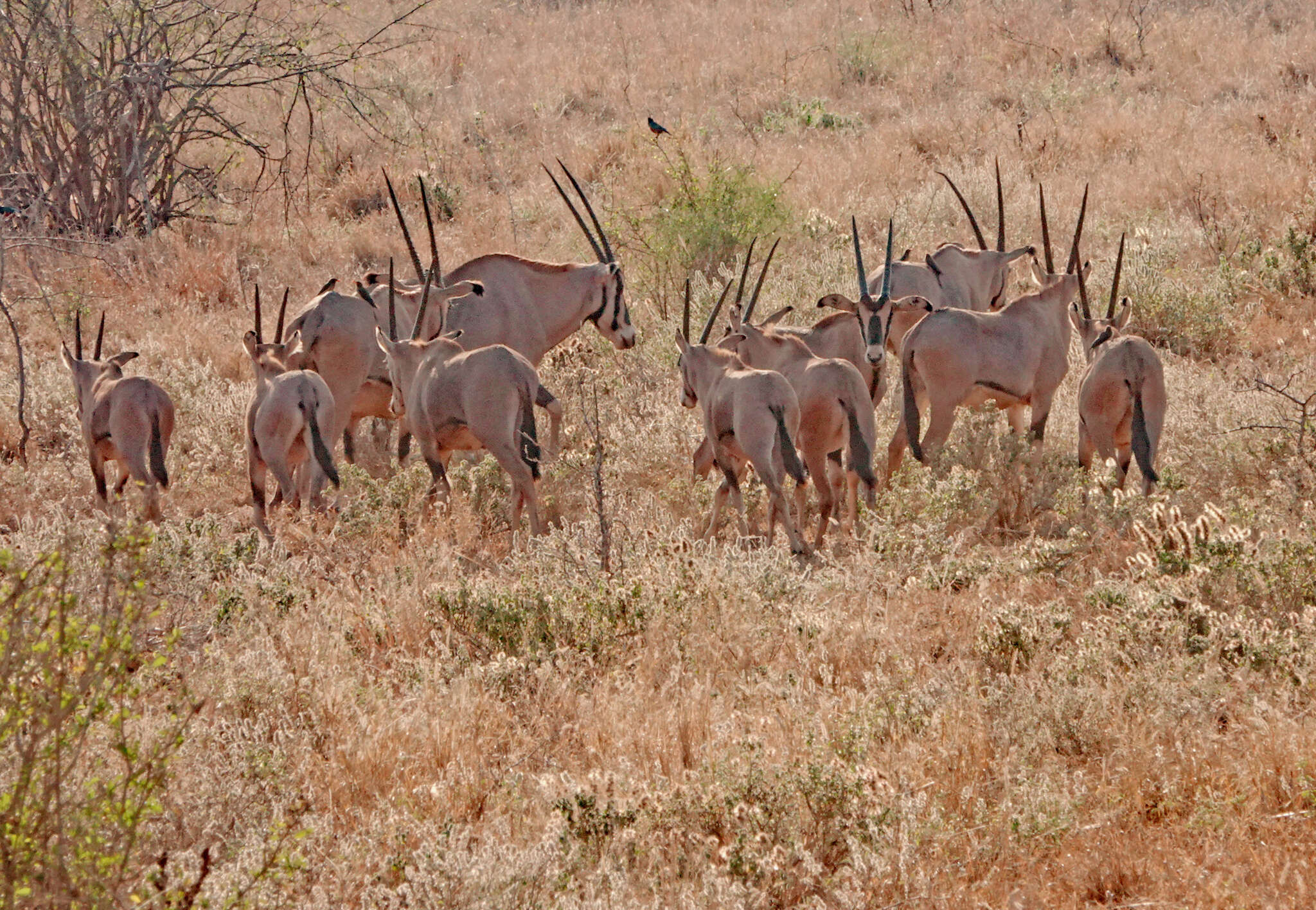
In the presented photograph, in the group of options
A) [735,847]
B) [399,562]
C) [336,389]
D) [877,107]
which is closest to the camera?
[735,847]

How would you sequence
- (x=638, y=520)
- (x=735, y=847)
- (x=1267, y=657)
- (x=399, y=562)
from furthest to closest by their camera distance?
1. (x=638, y=520)
2. (x=399, y=562)
3. (x=1267, y=657)
4. (x=735, y=847)

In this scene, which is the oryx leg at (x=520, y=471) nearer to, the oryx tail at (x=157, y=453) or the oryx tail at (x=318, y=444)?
the oryx tail at (x=318, y=444)

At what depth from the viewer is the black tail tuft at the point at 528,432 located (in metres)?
8.09

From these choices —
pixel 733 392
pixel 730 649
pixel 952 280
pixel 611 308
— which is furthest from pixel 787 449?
pixel 611 308

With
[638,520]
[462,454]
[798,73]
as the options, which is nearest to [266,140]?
[798,73]

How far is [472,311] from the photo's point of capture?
1023 centimetres

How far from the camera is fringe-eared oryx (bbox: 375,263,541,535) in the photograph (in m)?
8.05

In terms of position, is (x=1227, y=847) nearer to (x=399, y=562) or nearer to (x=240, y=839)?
(x=240, y=839)

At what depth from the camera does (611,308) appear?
1087 cm

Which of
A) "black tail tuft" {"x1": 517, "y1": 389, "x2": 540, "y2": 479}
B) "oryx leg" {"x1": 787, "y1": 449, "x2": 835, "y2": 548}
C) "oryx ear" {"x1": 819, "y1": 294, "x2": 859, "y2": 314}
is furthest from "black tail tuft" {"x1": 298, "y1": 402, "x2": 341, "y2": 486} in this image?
"oryx ear" {"x1": 819, "y1": 294, "x2": 859, "y2": 314}

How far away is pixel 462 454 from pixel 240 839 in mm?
6800

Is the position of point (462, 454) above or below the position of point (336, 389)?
below

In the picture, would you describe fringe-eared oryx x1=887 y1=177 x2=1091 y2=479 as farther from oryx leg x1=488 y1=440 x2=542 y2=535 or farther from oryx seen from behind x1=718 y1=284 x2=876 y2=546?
oryx leg x1=488 y1=440 x2=542 y2=535

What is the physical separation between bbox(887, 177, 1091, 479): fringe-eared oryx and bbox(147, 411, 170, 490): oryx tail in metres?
4.76
